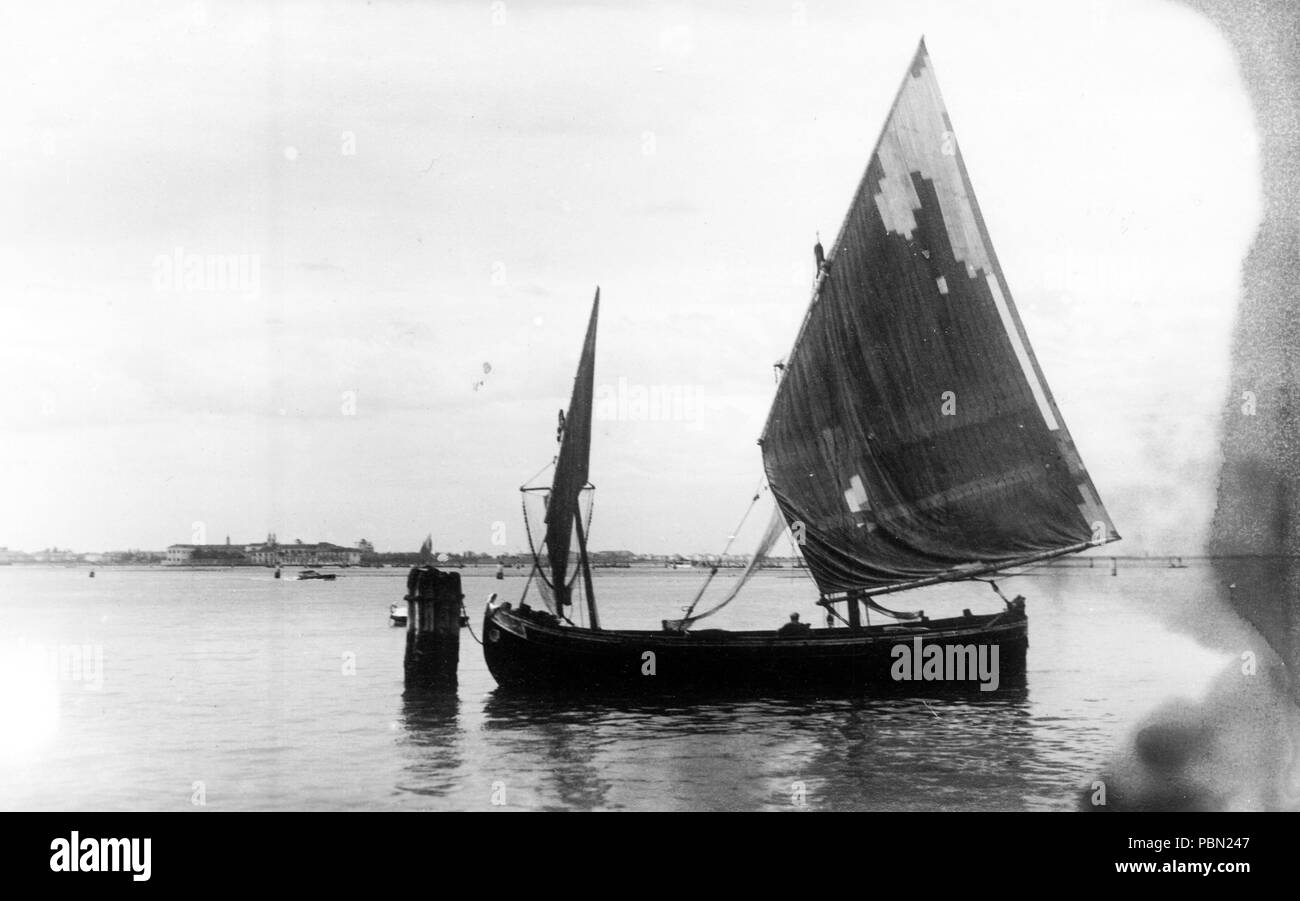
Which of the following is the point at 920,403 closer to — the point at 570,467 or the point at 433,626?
the point at 570,467

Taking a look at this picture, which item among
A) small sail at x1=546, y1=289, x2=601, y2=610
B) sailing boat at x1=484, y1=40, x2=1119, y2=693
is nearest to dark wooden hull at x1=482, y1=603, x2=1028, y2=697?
sailing boat at x1=484, y1=40, x2=1119, y2=693

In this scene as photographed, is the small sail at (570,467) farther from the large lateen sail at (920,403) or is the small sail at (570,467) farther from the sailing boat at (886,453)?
the large lateen sail at (920,403)

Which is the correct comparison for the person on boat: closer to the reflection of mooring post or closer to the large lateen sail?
the large lateen sail

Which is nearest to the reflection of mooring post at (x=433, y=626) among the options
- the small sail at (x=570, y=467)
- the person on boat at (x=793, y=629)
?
the small sail at (x=570, y=467)

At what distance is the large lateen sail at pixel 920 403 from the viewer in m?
26.8

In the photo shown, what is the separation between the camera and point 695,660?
29047 millimetres

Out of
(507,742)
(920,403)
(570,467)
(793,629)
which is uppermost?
(920,403)

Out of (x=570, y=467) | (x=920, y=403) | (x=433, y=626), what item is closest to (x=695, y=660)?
(x=570, y=467)

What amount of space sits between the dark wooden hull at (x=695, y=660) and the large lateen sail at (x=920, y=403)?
1.93 m

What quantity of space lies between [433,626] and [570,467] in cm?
517

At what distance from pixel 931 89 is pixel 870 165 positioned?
81.2 inches

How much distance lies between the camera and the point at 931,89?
87.4 feet
